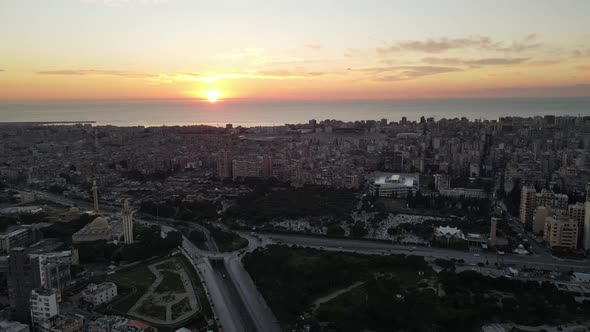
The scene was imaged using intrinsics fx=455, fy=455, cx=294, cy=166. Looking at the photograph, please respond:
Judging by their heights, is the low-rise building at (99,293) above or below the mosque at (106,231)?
below

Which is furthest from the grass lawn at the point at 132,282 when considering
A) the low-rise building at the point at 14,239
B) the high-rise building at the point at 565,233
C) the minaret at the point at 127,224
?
the high-rise building at the point at 565,233

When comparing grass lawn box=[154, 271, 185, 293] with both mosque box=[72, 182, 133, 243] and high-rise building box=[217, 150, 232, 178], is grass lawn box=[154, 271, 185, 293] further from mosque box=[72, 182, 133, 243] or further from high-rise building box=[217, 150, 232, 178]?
high-rise building box=[217, 150, 232, 178]

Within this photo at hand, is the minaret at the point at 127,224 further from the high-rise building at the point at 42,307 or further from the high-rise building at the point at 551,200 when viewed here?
the high-rise building at the point at 551,200

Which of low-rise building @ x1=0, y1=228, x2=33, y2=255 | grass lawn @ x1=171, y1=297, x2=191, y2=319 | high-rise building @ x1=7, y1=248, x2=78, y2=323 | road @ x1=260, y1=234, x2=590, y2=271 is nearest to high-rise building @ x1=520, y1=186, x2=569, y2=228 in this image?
road @ x1=260, y1=234, x2=590, y2=271

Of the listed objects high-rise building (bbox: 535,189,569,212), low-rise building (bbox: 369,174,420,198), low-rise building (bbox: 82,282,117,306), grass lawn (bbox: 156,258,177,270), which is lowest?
grass lawn (bbox: 156,258,177,270)

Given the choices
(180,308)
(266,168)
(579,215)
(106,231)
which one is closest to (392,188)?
(266,168)

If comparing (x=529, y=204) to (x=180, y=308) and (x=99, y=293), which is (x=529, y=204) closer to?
(x=180, y=308)

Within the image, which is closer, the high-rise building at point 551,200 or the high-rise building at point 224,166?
the high-rise building at point 551,200
